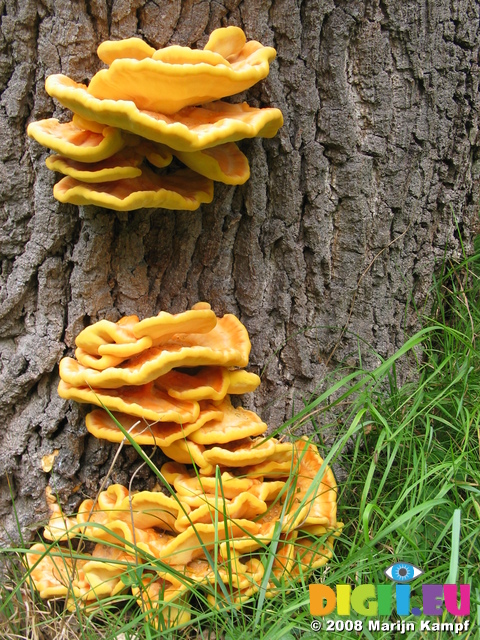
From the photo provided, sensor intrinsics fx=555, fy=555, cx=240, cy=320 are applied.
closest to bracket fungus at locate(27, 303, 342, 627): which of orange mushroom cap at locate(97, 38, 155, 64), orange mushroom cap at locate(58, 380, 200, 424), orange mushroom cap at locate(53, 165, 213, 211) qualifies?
orange mushroom cap at locate(58, 380, 200, 424)

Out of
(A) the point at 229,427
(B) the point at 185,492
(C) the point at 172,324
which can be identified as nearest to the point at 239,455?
(A) the point at 229,427

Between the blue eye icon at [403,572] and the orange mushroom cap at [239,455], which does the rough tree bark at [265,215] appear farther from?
the blue eye icon at [403,572]

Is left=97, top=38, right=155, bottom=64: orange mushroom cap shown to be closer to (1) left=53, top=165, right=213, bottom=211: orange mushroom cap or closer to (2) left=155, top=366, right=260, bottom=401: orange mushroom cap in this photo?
(1) left=53, top=165, right=213, bottom=211: orange mushroom cap

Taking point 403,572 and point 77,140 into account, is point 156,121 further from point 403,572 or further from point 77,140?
point 403,572

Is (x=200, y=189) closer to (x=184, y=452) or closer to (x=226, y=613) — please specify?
(x=184, y=452)

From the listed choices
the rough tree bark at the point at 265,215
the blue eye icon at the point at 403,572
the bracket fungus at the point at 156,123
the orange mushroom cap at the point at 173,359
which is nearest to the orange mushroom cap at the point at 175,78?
the bracket fungus at the point at 156,123

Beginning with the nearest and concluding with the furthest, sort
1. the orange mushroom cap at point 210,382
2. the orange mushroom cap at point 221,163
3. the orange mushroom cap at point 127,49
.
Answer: the orange mushroom cap at point 127,49
the orange mushroom cap at point 221,163
the orange mushroom cap at point 210,382


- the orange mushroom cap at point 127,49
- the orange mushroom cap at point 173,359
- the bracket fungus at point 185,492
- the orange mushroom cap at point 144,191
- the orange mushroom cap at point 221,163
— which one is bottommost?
the bracket fungus at point 185,492
